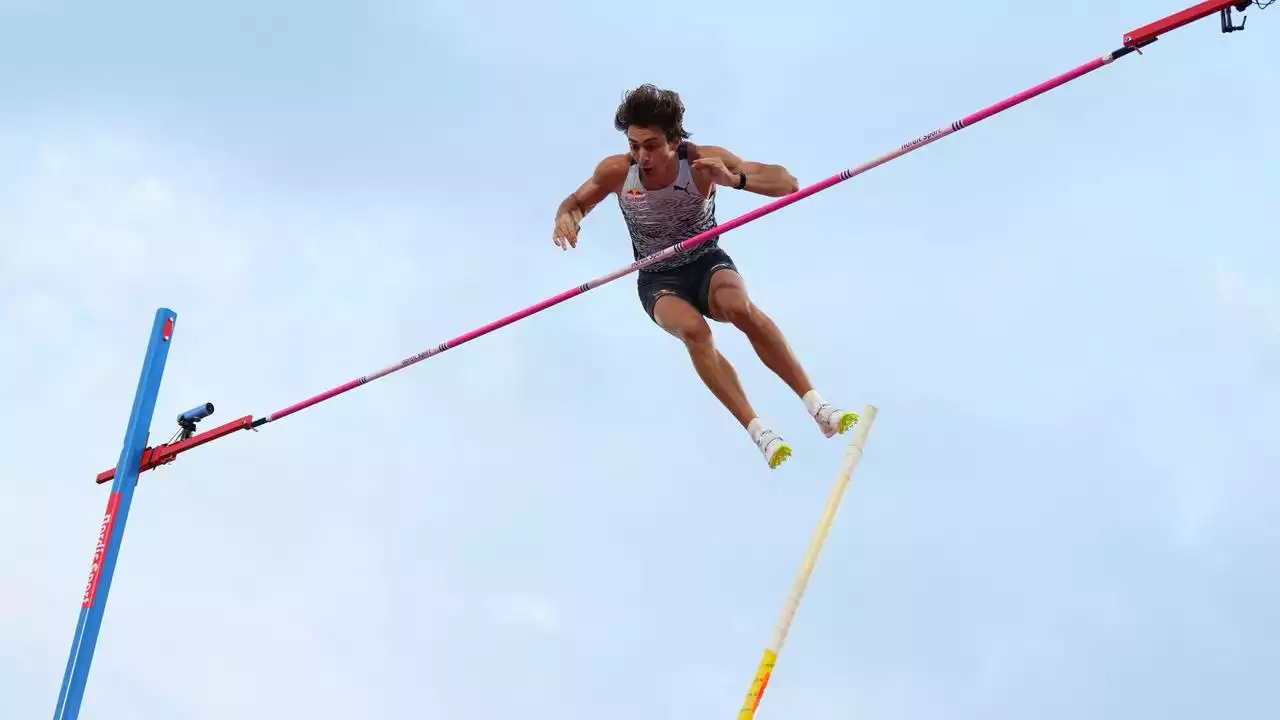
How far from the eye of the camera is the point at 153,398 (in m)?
10.1

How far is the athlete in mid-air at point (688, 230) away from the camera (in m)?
8.67

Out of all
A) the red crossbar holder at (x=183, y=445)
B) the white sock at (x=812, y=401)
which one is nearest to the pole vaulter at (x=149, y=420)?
the red crossbar holder at (x=183, y=445)

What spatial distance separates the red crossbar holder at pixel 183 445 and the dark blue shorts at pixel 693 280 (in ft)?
9.34

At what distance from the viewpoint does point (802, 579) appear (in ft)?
22.8

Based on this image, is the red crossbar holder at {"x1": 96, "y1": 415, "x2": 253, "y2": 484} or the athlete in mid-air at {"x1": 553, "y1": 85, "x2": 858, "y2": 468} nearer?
the athlete in mid-air at {"x1": 553, "y1": 85, "x2": 858, "y2": 468}

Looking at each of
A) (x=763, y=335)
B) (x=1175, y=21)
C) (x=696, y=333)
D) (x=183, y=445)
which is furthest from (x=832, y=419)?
(x=183, y=445)

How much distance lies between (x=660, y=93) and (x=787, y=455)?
2.16 meters

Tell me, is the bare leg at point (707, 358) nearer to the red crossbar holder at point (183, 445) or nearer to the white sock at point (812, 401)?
the white sock at point (812, 401)

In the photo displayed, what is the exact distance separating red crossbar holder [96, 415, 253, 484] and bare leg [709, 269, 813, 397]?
3.29 metres

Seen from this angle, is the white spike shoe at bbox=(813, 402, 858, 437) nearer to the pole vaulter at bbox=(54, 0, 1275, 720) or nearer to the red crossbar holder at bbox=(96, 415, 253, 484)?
the pole vaulter at bbox=(54, 0, 1275, 720)

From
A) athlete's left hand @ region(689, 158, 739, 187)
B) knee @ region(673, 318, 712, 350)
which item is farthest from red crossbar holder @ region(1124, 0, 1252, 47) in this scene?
knee @ region(673, 318, 712, 350)

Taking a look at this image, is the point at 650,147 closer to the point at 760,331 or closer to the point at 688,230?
the point at 688,230

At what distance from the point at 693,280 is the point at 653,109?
104 cm

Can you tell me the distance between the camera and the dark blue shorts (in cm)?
905
